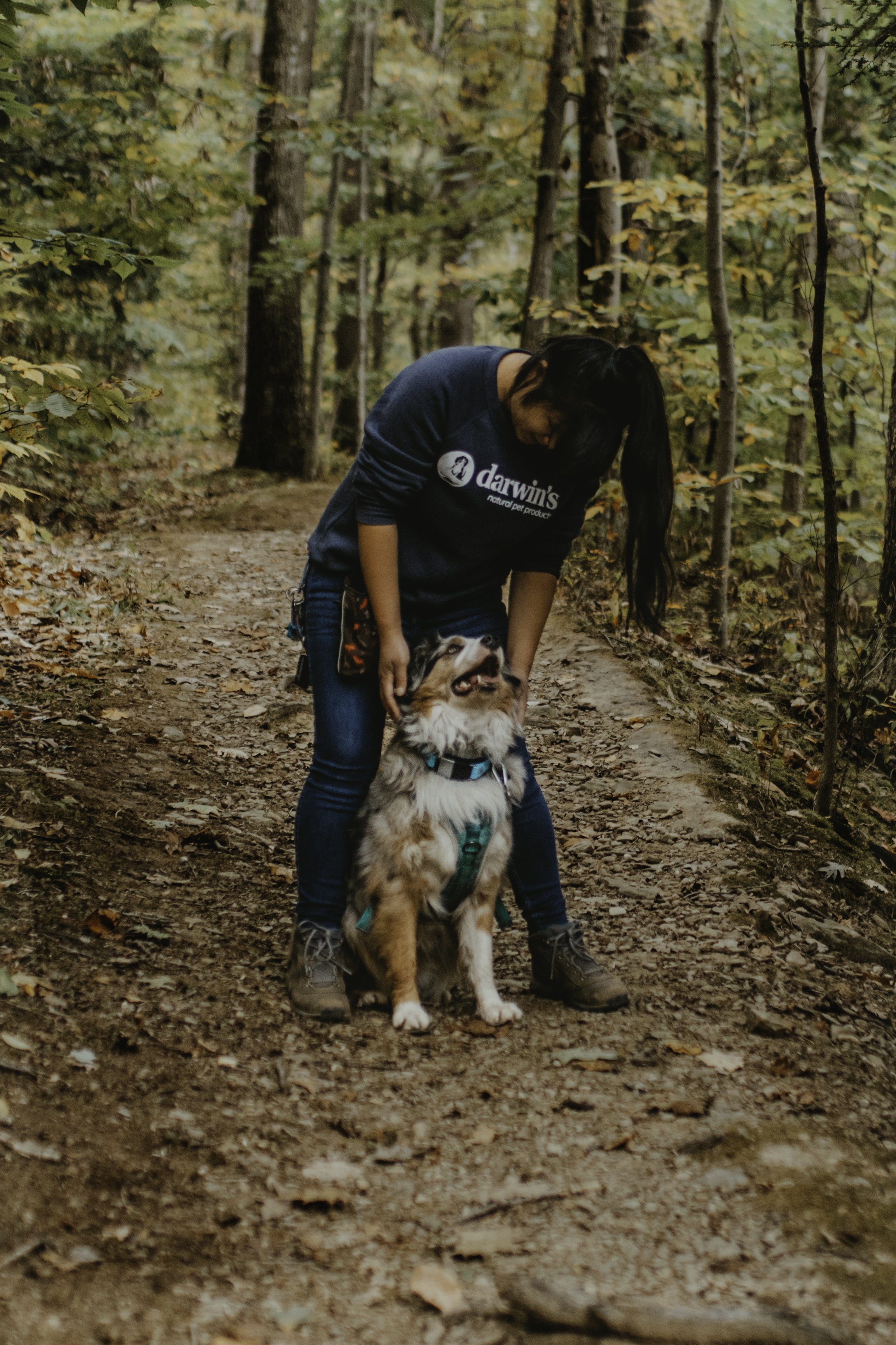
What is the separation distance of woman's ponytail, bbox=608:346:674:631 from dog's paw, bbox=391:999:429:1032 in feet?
4.81

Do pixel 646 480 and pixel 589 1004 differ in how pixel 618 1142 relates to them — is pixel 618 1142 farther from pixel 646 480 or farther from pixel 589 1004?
pixel 646 480

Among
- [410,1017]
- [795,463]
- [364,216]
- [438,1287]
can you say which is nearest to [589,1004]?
[410,1017]

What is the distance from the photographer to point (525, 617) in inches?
131

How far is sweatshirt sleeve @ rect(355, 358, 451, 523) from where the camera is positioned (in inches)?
111

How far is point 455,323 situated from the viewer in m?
18.2

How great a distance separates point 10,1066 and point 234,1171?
0.63 m

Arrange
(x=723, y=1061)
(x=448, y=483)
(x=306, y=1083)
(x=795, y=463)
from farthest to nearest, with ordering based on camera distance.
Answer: (x=795, y=463), (x=448, y=483), (x=723, y=1061), (x=306, y=1083)

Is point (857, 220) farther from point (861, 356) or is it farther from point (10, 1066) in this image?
point (10, 1066)

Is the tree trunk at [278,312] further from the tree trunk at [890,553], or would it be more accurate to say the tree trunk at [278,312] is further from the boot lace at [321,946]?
the boot lace at [321,946]

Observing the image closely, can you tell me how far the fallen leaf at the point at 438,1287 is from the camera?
5.90 feet

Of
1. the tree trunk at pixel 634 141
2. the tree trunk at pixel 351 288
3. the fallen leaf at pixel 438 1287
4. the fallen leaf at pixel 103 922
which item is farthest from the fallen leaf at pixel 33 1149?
the tree trunk at pixel 351 288

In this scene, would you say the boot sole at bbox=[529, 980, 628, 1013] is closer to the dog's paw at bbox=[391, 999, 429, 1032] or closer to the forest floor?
the forest floor

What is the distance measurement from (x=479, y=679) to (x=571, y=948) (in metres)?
0.97

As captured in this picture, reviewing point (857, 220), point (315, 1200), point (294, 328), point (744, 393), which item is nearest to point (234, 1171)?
point (315, 1200)
